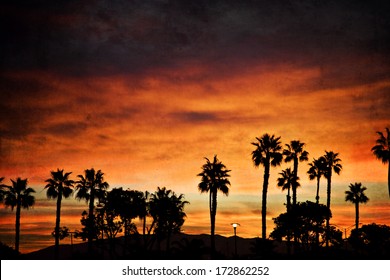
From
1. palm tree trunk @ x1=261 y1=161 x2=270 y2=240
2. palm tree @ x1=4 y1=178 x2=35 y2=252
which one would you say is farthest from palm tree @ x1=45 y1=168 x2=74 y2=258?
palm tree trunk @ x1=261 y1=161 x2=270 y2=240

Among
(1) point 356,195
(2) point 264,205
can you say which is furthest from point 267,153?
(1) point 356,195

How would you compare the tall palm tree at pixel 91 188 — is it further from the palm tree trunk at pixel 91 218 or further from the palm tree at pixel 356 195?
the palm tree at pixel 356 195

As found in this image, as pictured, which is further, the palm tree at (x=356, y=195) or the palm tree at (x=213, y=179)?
the palm tree at (x=356, y=195)

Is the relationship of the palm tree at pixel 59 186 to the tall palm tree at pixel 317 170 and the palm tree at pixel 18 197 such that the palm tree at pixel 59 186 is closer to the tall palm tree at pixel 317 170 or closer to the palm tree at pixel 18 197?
the palm tree at pixel 18 197

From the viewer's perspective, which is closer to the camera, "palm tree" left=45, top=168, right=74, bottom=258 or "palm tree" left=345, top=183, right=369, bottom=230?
"palm tree" left=45, top=168, right=74, bottom=258

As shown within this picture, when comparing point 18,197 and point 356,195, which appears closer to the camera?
point 18,197

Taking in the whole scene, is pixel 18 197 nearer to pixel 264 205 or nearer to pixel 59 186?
pixel 59 186

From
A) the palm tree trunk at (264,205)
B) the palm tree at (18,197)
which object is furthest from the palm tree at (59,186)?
the palm tree trunk at (264,205)

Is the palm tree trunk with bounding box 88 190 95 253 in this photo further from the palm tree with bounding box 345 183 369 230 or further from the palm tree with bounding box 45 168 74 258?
the palm tree with bounding box 345 183 369 230

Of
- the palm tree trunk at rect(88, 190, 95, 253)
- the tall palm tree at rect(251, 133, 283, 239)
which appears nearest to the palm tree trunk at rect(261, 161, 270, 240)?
the tall palm tree at rect(251, 133, 283, 239)

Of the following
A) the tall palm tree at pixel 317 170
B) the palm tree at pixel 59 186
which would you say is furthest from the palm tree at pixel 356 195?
the palm tree at pixel 59 186

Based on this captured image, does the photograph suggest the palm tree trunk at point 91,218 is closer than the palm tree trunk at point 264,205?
No
